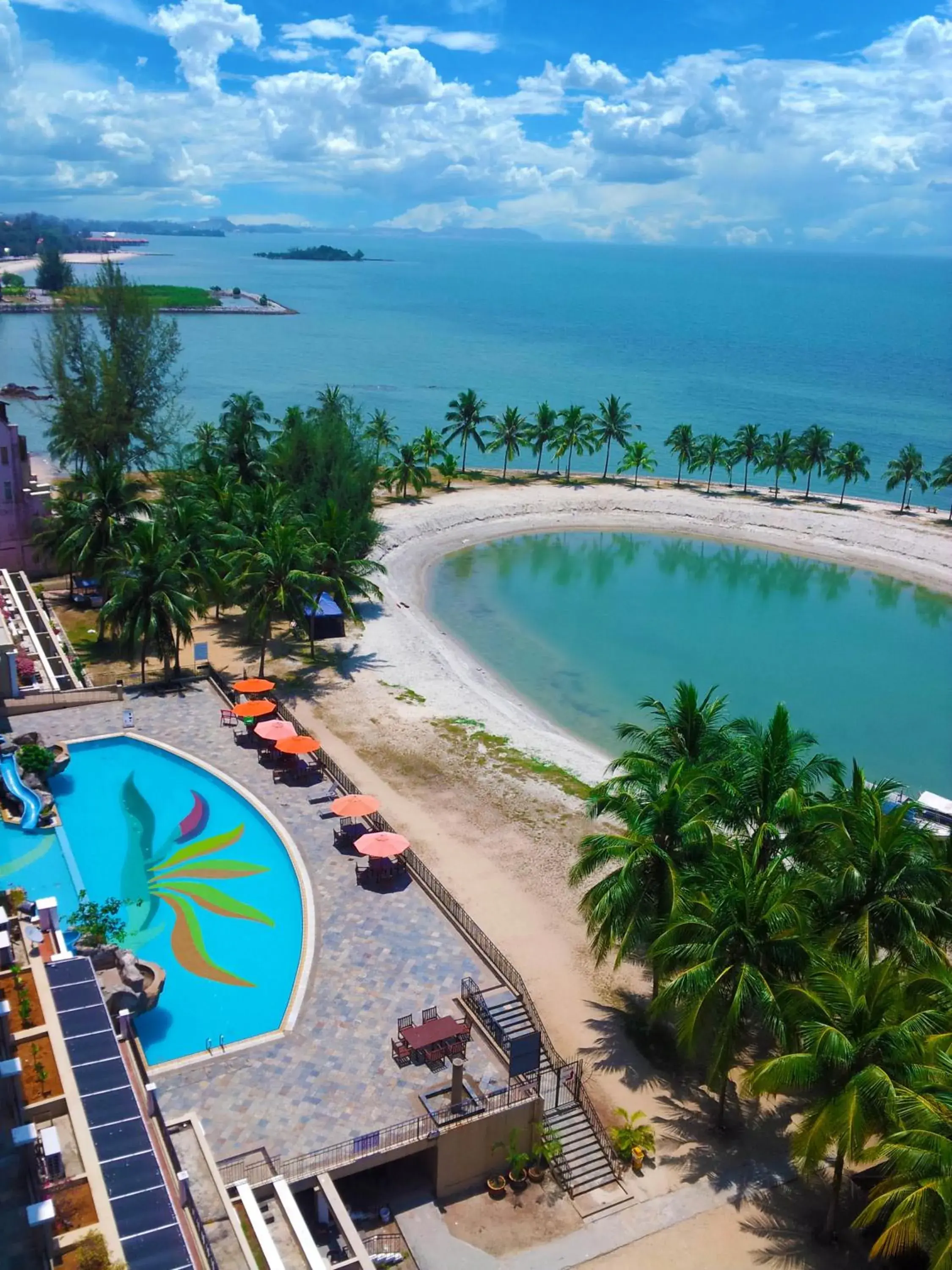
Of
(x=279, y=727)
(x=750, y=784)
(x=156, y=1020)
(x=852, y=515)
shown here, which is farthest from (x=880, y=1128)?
(x=852, y=515)

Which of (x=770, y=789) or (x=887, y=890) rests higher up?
(x=770, y=789)

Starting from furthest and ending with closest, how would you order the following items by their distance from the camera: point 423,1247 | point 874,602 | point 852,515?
point 852,515, point 874,602, point 423,1247

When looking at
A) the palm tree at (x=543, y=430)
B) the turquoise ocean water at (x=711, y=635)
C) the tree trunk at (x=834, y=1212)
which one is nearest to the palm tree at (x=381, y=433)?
the palm tree at (x=543, y=430)

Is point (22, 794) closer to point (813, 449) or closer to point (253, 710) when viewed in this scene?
point (253, 710)

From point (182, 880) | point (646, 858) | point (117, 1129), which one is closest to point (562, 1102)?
point (646, 858)

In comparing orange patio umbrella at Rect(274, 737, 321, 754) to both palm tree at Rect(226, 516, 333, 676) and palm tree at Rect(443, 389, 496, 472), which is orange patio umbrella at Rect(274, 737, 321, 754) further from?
palm tree at Rect(443, 389, 496, 472)

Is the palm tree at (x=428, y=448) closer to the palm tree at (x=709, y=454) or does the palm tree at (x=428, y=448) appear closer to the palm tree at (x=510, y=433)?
the palm tree at (x=510, y=433)

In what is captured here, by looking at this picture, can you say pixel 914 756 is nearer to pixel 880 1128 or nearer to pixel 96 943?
pixel 880 1128
